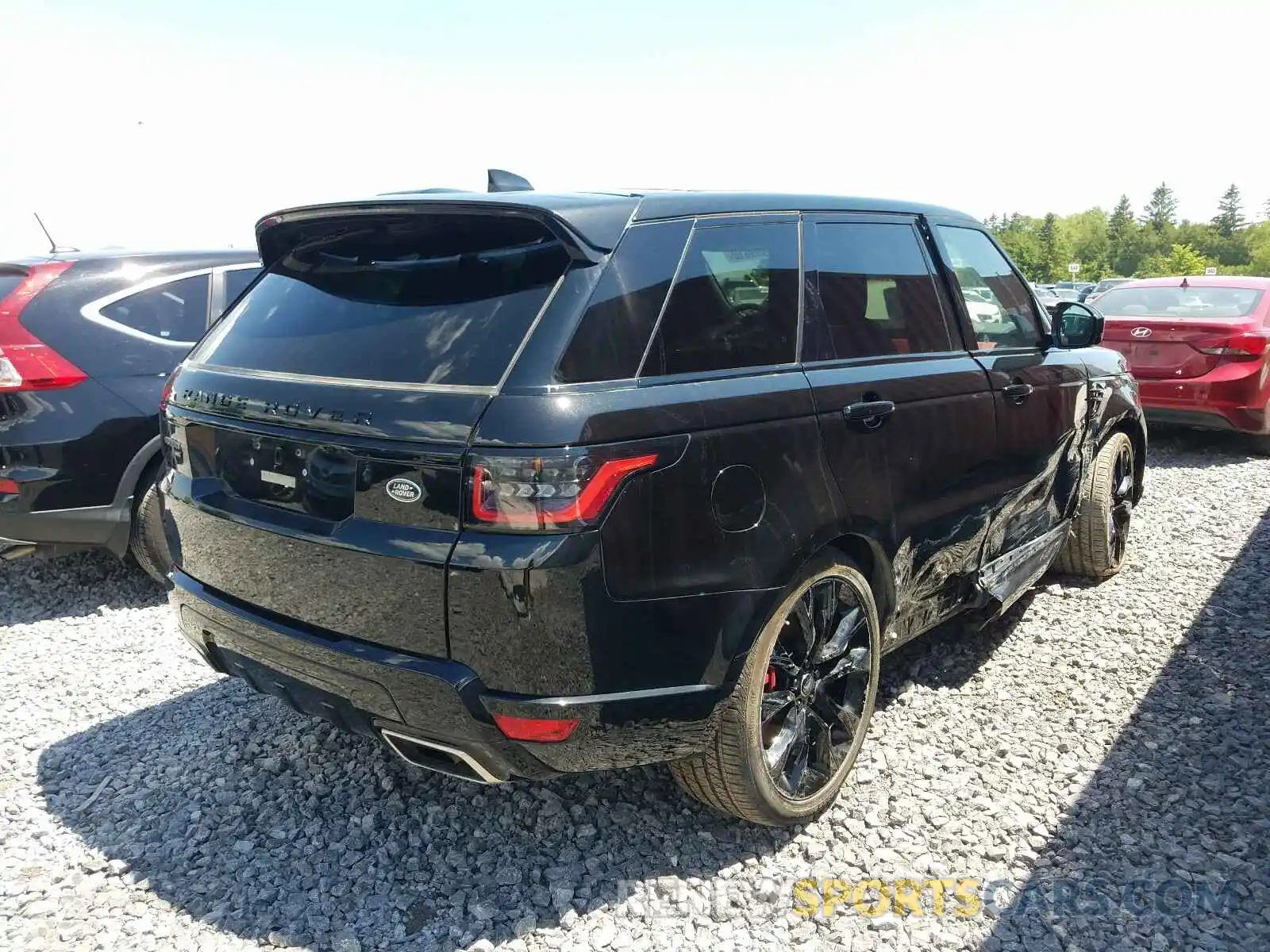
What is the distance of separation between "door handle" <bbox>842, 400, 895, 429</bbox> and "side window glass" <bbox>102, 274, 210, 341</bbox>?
3636 mm

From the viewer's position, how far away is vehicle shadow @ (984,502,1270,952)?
7.88 feet

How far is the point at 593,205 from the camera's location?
2.35m

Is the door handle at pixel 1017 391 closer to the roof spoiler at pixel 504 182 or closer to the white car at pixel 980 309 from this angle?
the white car at pixel 980 309

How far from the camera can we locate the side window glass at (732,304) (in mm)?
2374

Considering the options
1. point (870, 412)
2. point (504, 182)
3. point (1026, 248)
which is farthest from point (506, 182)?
point (1026, 248)

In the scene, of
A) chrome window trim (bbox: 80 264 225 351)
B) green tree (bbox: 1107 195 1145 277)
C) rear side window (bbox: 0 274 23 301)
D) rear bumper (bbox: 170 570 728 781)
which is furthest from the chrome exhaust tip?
green tree (bbox: 1107 195 1145 277)

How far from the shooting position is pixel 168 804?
2.95 metres

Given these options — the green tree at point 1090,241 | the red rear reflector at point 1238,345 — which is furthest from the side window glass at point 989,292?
the green tree at point 1090,241

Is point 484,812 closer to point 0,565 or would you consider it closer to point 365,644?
point 365,644

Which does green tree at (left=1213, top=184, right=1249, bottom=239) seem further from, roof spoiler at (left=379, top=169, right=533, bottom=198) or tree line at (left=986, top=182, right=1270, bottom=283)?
roof spoiler at (left=379, top=169, right=533, bottom=198)

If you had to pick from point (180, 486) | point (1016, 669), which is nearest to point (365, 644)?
point (180, 486)

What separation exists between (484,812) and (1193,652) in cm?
309

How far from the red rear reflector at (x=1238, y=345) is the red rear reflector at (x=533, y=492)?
744 cm

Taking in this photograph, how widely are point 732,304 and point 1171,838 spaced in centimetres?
206
